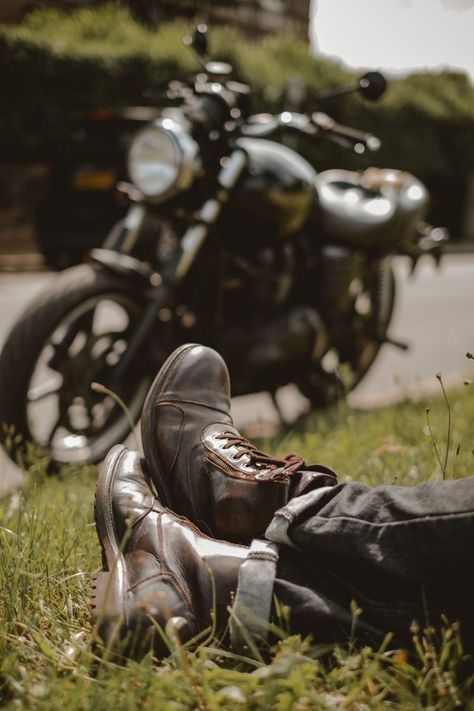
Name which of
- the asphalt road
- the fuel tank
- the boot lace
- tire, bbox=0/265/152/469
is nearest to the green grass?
the boot lace

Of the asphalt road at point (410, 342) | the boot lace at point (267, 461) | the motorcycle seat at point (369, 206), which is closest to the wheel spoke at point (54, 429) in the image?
the asphalt road at point (410, 342)

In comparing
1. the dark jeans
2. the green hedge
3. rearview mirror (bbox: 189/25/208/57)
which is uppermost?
the green hedge

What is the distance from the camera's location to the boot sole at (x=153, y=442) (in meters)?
1.72

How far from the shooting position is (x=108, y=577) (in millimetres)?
1410

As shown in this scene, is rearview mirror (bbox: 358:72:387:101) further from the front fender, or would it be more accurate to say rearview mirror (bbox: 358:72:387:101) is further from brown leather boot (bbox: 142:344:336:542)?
brown leather boot (bbox: 142:344:336:542)

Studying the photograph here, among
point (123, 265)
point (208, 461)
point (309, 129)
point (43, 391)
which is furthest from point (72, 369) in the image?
point (309, 129)

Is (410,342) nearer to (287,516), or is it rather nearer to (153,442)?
(153,442)

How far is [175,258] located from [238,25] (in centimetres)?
1812

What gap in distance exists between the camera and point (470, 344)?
240 inches

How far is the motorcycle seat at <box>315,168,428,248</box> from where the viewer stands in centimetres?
365

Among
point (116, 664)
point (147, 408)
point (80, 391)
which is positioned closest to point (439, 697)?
point (116, 664)

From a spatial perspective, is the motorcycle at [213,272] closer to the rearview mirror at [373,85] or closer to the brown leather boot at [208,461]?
the rearview mirror at [373,85]

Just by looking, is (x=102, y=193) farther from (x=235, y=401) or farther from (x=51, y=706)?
(x=51, y=706)

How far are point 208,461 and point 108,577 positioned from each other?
14.1 inches
